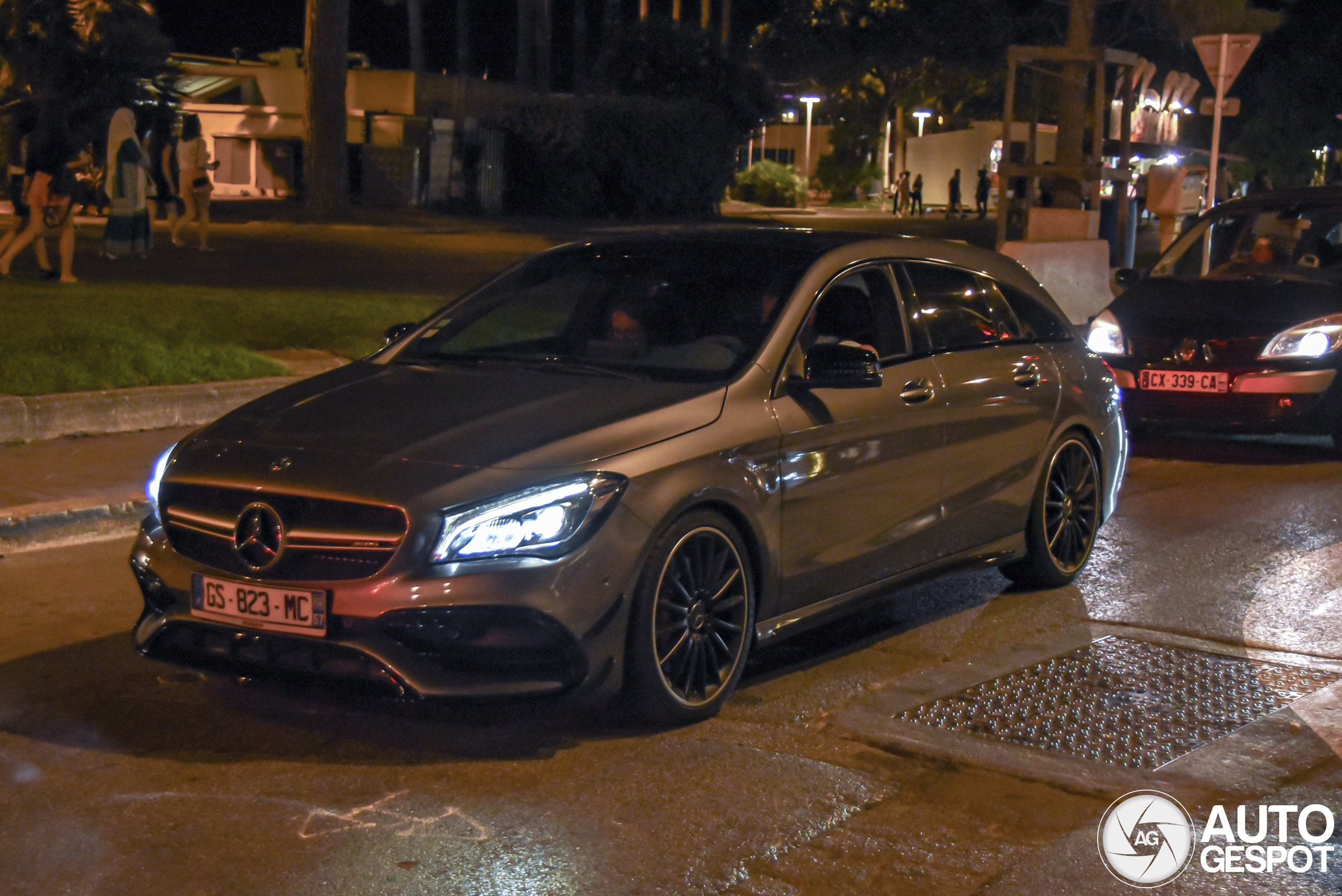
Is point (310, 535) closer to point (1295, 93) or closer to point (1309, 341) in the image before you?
point (1309, 341)

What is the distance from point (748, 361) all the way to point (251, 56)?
2342 inches

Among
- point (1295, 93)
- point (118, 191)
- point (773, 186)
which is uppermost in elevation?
point (1295, 93)

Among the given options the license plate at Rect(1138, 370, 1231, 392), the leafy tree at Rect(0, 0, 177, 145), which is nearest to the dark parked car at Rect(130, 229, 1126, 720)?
the license plate at Rect(1138, 370, 1231, 392)

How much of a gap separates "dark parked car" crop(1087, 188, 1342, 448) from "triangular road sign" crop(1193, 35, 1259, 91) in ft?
20.5

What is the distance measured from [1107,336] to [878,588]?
5627 millimetres

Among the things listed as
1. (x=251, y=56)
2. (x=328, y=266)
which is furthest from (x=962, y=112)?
(x=328, y=266)

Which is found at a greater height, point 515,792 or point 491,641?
point 491,641

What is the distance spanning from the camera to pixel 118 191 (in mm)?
16719

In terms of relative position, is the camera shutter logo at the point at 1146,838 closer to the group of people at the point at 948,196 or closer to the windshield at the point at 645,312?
the windshield at the point at 645,312

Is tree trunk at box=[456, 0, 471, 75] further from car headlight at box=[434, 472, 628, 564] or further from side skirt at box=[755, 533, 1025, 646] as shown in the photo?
car headlight at box=[434, 472, 628, 564]

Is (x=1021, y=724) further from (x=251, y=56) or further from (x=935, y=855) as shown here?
(x=251, y=56)

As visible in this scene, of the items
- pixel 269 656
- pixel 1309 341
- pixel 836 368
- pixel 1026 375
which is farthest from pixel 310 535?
pixel 1309 341

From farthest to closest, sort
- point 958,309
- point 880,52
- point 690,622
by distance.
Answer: point 880,52, point 958,309, point 690,622

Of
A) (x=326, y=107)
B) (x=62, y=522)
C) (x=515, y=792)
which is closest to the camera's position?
(x=515, y=792)
